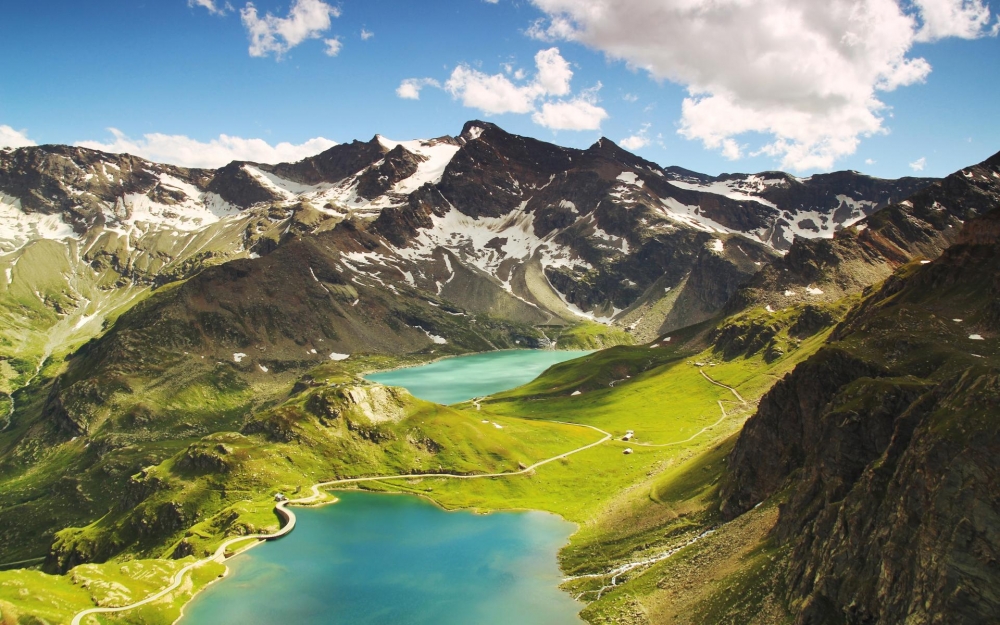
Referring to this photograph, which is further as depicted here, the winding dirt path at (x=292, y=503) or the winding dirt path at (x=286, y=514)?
the winding dirt path at (x=292, y=503)

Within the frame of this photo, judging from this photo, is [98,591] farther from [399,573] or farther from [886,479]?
[886,479]

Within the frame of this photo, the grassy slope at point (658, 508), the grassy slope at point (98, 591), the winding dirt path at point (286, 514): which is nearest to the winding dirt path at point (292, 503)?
the winding dirt path at point (286, 514)

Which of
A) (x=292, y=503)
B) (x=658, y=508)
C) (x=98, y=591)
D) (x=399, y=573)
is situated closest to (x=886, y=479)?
(x=658, y=508)

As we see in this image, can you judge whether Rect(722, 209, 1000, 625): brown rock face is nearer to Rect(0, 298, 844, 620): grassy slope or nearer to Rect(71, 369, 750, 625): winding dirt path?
Rect(0, 298, 844, 620): grassy slope

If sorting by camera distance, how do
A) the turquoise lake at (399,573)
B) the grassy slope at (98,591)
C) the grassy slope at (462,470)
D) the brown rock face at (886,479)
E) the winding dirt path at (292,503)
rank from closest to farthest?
the brown rock face at (886,479) < the grassy slope at (98,591) < the turquoise lake at (399,573) < the winding dirt path at (292,503) < the grassy slope at (462,470)

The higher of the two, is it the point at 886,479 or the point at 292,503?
the point at 886,479

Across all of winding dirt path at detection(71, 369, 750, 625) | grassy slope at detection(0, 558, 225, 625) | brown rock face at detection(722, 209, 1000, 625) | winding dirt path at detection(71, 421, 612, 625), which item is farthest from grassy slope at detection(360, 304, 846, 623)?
grassy slope at detection(0, 558, 225, 625)

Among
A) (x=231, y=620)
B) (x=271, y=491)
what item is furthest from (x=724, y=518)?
(x=271, y=491)

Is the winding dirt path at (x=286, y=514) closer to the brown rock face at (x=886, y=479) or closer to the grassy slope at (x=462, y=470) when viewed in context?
the grassy slope at (x=462, y=470)
